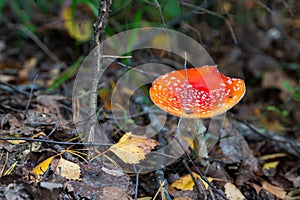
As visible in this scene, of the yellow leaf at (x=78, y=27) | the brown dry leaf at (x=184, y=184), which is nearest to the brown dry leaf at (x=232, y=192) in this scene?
the brown dry leaf at (x=184, y=184)

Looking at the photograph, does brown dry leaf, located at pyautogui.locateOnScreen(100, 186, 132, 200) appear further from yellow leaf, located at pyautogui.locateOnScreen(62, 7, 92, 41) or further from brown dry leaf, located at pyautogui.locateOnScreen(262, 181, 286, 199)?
yellow leaf, located at pyautogui.locateOnScreen(62, 7, 92, 41)

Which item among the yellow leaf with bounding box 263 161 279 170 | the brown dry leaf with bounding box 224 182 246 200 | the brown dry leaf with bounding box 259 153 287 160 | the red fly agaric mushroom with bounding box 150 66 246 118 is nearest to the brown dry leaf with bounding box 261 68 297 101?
the brown dry leaf with bounding box 259 153 287 160

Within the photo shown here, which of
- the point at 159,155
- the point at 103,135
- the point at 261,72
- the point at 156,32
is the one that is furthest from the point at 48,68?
the point at 261,72

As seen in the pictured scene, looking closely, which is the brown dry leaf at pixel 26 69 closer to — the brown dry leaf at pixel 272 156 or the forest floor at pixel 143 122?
the forest floor at pixel 143 122

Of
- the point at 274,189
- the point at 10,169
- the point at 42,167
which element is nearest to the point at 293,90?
the point at 274,189

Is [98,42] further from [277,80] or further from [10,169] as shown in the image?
[277,80]

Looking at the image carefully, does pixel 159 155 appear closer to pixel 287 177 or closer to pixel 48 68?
pixel 287 177
